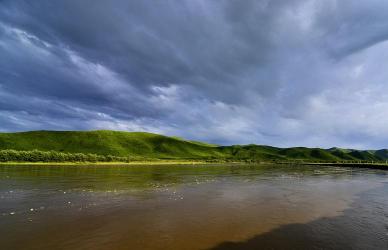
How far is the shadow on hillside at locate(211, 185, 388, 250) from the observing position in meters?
13.0

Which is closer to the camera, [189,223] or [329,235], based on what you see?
[329,235]

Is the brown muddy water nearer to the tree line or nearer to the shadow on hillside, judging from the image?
the shadow on hillside

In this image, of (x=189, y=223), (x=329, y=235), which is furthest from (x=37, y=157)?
(x=329, y=235)

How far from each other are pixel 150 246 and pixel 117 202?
12.6 metres

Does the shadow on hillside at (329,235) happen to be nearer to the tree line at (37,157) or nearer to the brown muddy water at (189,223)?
the brown muddy water at (189,223)

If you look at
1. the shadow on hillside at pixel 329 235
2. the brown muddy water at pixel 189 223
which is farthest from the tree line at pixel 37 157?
the shadow on hillside at pixel 329 235

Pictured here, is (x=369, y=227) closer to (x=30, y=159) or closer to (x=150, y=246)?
(x=150, y=246)

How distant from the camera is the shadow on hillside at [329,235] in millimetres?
12992

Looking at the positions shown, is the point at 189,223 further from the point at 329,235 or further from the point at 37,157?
the point at 37,157

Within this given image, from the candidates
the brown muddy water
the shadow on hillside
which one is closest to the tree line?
the brown muddy water

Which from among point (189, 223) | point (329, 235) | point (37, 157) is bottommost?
point (189, 223)

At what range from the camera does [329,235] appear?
14.7 meters

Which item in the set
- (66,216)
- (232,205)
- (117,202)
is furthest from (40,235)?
(232,205)

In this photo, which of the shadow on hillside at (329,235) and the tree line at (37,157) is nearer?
the shadow on hillside at (329,235)
